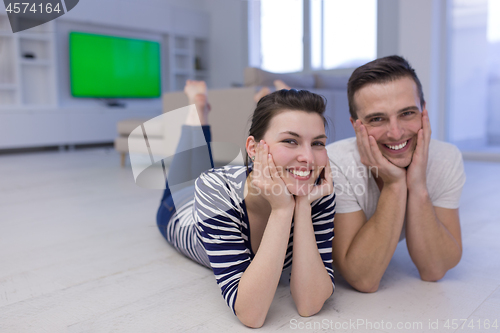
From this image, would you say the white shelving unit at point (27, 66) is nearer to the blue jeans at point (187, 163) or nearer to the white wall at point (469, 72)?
the blue jeans at point (187, 163)

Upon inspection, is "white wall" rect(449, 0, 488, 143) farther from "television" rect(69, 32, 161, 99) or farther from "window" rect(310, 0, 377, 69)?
"television" rect(69, 32, 161, 99)

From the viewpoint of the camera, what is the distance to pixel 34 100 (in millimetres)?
5672

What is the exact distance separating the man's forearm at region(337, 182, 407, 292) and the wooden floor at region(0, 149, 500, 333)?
93mm

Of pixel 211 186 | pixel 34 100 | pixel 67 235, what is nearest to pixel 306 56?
pixel 34 100

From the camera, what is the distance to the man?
3.60 feet

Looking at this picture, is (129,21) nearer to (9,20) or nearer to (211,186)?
(9,20)

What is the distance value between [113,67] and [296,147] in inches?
231

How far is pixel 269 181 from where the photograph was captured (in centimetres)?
91

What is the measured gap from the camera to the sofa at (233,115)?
3.07 metres

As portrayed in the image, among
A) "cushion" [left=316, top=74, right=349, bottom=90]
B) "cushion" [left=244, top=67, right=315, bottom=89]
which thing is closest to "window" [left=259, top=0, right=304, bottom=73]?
"cushion" [left=316, top=74, right=349, bottom=90]

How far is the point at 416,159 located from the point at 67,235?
4.70ft

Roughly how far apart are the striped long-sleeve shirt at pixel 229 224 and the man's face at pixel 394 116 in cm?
22

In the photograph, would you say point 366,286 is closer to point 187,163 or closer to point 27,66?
point 187,163

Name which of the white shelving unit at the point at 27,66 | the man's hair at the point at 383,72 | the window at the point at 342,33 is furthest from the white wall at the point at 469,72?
the white shelving unit at the point at 27,66
